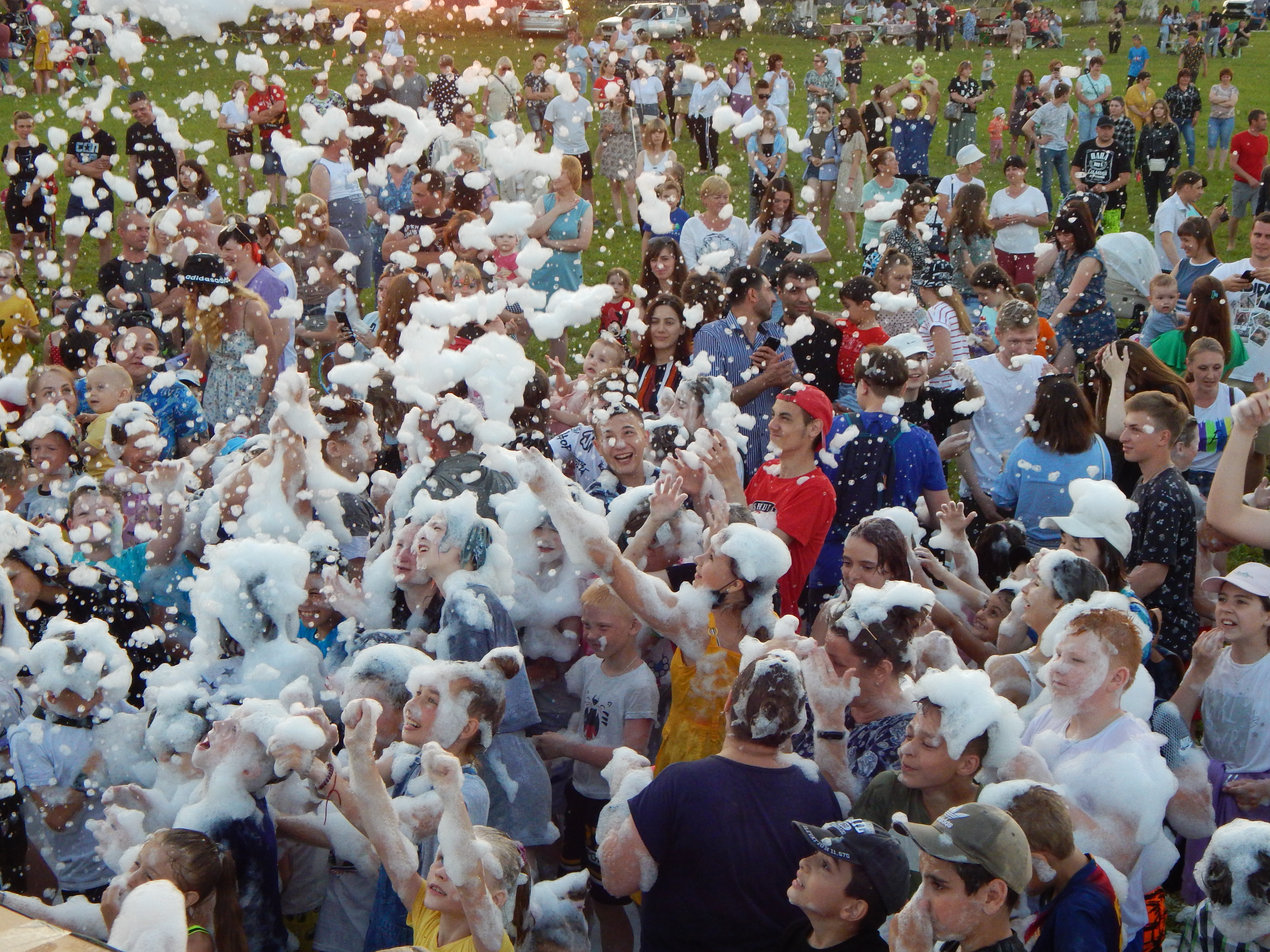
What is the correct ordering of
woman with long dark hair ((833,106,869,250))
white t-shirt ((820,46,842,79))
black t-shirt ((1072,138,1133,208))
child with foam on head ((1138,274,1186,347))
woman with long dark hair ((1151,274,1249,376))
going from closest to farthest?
woman with long dark hair ((1151,274,1249,376)) → child with foam on head ((1138,274,1186,347)) → woman with long dark hair ((833,106,869,250)) → black t-shirt ((1072,138,1133,208)) → white t-shirt ((820,46,842,79))

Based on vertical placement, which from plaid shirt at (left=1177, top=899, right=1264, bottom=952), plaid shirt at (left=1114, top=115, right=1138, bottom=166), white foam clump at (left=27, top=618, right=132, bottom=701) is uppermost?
white foam clump at (left=27, top=618, right=132, bottom=701)

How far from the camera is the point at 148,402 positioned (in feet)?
21.0

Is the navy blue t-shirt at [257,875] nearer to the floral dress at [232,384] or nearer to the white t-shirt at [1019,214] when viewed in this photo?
the floral dress at [232,384]

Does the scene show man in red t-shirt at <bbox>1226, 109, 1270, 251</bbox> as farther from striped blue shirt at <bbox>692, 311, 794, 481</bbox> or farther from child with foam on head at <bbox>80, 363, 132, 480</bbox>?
child with foam on head at <bbox>80, 363, 132, 480</bbox>

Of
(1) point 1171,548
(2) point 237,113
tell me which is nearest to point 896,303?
(1) point 1171,548

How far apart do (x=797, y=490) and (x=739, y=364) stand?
172cm

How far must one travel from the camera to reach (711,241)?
8836 mm

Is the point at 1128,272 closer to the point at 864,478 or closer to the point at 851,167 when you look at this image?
the point at 851,167

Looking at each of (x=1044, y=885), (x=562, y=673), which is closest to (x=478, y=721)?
(x=562, y=673)

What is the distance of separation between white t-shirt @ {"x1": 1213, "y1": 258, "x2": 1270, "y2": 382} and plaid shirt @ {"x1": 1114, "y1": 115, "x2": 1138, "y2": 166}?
5743 millimetres

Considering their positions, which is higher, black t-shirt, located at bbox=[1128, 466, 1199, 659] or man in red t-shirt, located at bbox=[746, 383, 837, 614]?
man in red t-shirt, located at bbox=[746, 383, 837, 614]

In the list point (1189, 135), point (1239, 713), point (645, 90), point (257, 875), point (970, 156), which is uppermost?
point (970, 156)

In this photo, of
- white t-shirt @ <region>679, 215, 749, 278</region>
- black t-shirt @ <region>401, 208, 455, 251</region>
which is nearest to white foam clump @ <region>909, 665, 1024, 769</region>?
white t-shirt @ <region>679, 215, 749, 278</region>

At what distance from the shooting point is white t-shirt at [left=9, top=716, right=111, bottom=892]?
145 inches
